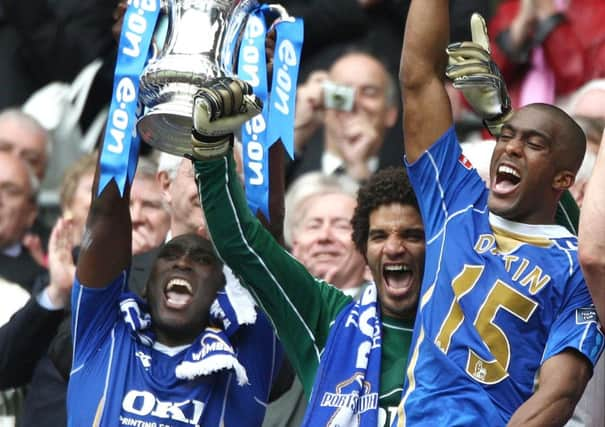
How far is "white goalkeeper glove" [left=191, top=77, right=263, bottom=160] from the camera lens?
4.82m

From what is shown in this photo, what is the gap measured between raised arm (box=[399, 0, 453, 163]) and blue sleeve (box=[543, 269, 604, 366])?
24.7 inches

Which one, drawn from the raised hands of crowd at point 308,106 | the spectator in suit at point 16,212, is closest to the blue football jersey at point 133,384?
the spectator in suit at point 16,212

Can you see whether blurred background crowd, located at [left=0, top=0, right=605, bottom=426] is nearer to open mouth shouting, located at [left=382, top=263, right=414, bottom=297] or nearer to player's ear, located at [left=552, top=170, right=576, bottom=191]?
open mouth shouting, located at [left=382, top=263, right=414, bottom=297]

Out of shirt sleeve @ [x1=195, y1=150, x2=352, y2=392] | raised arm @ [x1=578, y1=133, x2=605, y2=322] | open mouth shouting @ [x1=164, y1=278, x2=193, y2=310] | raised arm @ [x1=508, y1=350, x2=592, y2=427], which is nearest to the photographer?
raised arm @ [x1=578, y1=133, x2=605, y2=322]

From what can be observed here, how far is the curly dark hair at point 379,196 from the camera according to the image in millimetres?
5445

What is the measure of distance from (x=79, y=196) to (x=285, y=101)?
177 centimetres

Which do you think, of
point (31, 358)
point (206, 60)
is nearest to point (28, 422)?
point (31, 358)

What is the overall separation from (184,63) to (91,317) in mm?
952

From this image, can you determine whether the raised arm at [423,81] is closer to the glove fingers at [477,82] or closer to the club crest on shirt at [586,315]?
the glove fingers at [477,82]

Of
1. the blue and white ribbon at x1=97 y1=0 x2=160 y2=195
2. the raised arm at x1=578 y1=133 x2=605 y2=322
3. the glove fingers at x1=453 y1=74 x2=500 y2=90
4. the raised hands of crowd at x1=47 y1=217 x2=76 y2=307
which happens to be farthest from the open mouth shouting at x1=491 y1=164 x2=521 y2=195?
the raised hands of crowd at x1=47 y1=217 x2=76 y2=307

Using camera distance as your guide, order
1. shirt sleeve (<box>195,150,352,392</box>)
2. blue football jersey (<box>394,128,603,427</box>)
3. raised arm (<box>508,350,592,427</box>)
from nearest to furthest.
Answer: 1. raised arm (<box>508,350,592,427</box>)
2. blue football jersey (<box>394,128,603,427</box>)
3. shirt sleeve (<box>195,150,352,392</box>)

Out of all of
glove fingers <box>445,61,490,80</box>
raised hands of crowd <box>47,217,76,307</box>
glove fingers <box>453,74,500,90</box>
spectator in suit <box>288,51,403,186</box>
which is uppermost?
spectator in suit <box>288,51,403,186</box>

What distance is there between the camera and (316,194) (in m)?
7.09

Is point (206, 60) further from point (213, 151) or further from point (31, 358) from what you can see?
point (31, 358)
